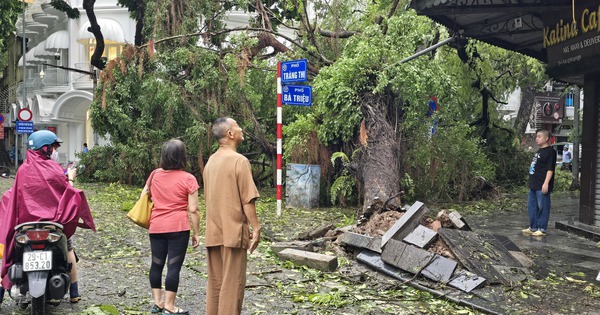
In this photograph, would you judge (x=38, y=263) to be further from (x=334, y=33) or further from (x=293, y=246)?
(x=334, y=33)

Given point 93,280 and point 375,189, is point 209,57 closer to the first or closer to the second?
point 375,189

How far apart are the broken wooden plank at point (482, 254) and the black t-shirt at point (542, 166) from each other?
267 centimetres

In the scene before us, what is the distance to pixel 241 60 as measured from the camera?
1603cm

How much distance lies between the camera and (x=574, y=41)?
10.8m

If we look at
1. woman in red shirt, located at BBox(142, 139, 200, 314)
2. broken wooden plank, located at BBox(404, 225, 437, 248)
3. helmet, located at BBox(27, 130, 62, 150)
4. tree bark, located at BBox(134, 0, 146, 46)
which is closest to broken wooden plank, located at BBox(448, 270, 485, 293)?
broken wooden plank, located at BBox(404, 225, 437, 248)

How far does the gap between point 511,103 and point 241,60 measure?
32.5 metres

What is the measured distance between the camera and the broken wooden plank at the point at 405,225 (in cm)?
783

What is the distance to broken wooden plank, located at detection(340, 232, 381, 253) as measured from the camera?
26.2ft

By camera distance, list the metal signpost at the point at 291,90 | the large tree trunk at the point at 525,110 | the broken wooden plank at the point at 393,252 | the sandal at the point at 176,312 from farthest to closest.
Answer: the large tree trunk at the point at 525,110 → the metal signpost at the point at 291,90 → the broken wooden plank at the point at 393,252 → the sandal at the point at 176,312

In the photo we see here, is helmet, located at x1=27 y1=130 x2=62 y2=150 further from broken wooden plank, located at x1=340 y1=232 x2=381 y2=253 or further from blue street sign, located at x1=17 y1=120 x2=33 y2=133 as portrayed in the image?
blue street sign, located at x1=17 y1=120 x2=33 y2=133

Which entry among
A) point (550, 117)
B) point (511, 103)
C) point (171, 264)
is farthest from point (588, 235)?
point (511, 103)

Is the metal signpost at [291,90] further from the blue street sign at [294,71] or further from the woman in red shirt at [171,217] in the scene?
the woman in red shirt at [171,217]

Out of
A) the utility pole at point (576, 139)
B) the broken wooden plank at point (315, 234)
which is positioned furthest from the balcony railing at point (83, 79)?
the broken wooden plank at point (315, 234)

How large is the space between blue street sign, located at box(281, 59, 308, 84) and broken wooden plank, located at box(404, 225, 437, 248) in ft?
18.8
